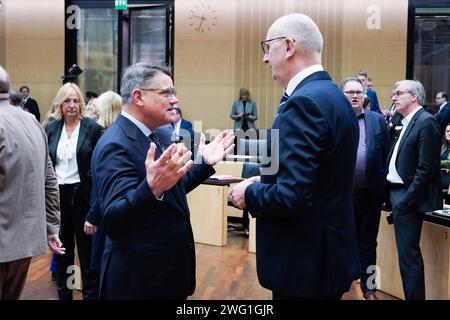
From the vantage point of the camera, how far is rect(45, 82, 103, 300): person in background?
363cm

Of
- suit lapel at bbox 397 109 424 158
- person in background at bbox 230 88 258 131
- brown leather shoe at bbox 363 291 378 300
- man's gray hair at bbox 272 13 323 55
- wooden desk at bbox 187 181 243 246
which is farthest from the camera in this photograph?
person in background at bbox 230 88 258 131

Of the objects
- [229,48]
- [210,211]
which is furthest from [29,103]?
[210,211]

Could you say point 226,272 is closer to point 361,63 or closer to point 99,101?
point 99,101

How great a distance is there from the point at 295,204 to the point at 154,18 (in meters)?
9.62

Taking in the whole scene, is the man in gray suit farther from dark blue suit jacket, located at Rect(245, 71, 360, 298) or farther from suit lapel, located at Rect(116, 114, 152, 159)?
dark blue suit jacket, located at Rect(245, 71, 360, 298)

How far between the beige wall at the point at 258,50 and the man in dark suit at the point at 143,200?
26.8 feet

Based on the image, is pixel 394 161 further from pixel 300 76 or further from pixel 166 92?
pixel 166 92

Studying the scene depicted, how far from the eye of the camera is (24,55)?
430 inches

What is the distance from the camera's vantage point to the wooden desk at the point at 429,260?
351 centimetres

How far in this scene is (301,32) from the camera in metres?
1.85

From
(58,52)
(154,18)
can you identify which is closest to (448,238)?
(154,18)

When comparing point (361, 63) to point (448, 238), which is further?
point (361, 63)

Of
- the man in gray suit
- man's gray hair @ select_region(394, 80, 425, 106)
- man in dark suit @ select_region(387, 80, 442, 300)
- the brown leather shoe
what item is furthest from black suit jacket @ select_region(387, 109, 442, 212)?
the man in gray suit
